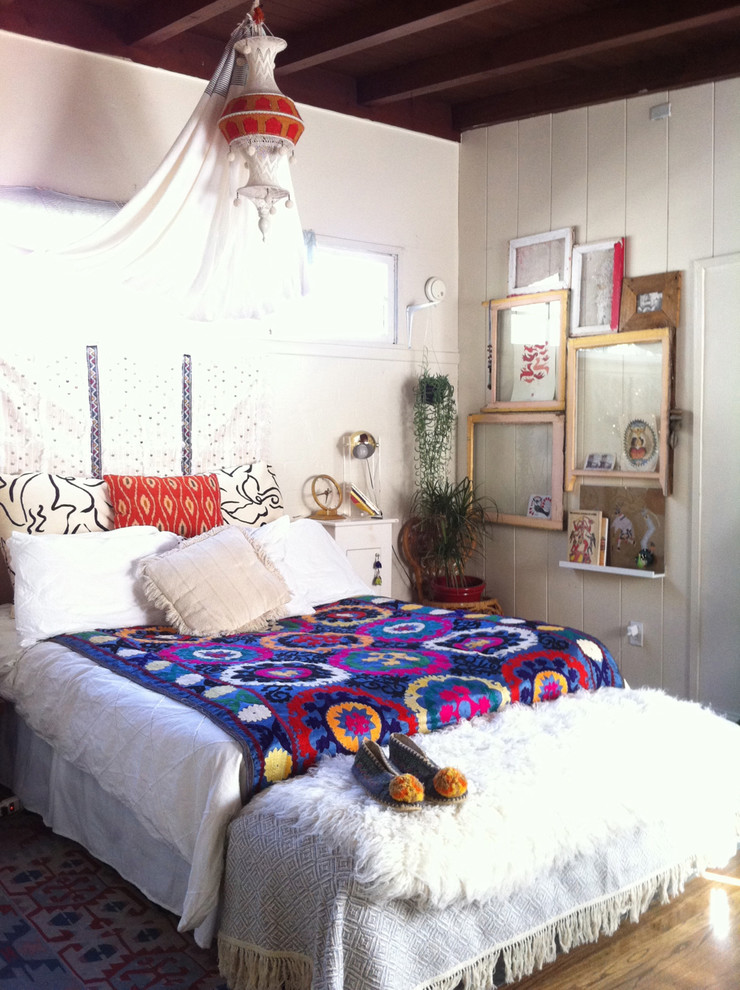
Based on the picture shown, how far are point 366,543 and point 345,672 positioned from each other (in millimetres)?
1850

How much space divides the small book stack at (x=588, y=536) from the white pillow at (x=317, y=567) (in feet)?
3.85

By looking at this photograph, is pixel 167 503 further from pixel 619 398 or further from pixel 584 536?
pixel 619 398

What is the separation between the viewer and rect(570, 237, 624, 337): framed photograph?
4480 millimetres

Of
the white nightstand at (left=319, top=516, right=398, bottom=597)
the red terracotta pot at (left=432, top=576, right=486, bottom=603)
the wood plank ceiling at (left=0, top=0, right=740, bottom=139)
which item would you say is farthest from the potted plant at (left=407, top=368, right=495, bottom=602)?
the wood plank ceiling at (left=0, top=0, right=740, bottom=139)

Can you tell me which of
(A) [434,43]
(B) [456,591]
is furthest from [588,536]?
(A) [434,43]

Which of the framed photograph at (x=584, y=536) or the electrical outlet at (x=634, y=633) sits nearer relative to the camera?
the electrical outlet at (x=634, y=633)

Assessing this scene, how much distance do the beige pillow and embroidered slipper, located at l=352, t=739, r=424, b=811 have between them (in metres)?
1.14

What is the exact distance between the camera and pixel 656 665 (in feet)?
14.3

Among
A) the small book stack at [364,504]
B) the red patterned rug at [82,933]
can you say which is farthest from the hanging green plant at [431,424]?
the red patterned rug at [82,933]

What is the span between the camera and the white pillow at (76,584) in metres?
3.20

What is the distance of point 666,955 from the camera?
7.77 feet

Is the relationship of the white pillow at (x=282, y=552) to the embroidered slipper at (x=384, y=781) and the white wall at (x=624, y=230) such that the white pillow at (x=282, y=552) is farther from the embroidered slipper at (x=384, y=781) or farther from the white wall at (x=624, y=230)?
the white wall at (x=624, y=230)

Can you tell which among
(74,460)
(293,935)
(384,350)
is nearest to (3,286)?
(74,460)

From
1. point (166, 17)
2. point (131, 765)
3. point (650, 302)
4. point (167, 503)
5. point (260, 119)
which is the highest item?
point (166, 17)
